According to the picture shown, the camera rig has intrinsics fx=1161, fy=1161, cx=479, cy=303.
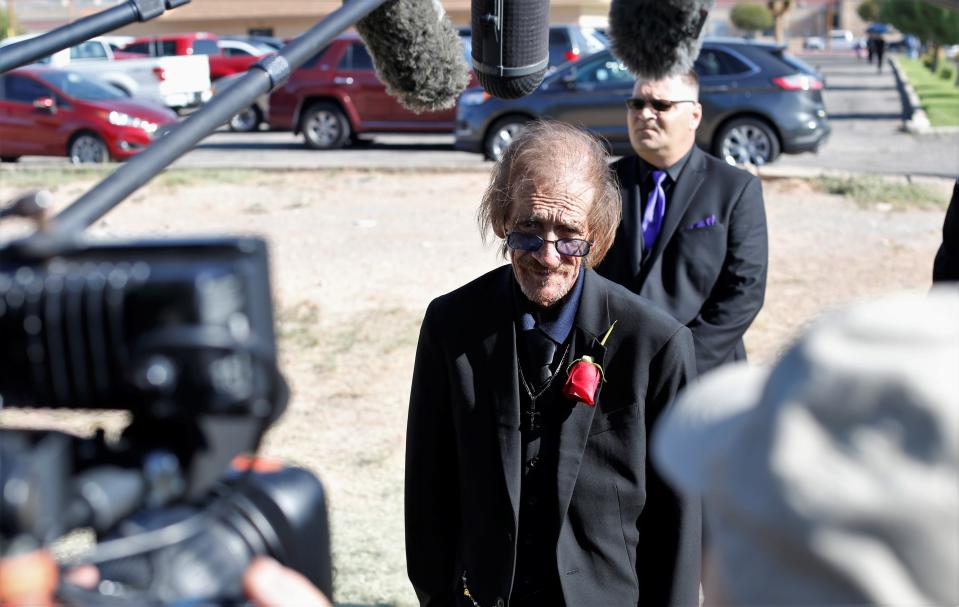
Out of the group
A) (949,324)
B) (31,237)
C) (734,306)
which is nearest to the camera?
(949,324)

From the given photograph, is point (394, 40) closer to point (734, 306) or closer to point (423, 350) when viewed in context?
point (423, 350)

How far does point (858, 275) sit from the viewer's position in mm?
8359

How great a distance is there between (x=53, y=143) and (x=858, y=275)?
34.9 ft

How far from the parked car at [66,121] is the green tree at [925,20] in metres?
23.4

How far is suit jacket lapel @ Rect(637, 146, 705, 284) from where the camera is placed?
3.87m

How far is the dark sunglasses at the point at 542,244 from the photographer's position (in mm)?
2811

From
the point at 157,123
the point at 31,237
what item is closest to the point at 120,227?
the point at 157,123

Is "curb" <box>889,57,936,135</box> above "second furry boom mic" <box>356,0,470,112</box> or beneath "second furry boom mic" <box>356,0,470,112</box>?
beneath

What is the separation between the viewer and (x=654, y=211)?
397 cm

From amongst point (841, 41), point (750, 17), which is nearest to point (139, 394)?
point (750, 17)

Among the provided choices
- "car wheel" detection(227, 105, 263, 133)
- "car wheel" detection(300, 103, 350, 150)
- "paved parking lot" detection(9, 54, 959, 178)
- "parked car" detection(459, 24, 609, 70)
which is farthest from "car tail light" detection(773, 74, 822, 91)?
"car wheel" detection(227, 105, 263, 133)

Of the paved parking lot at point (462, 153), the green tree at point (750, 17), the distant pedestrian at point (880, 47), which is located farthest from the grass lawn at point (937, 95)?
the green tree at point (750, 17)

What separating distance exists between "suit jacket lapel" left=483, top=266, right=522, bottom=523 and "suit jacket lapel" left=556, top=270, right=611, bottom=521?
101 mm

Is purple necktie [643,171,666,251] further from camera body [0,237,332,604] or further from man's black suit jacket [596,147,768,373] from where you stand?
camera body [0,237,332,604]
